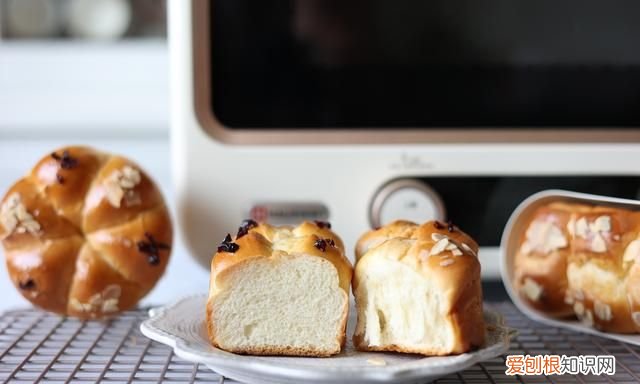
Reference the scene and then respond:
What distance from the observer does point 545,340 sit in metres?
0.70

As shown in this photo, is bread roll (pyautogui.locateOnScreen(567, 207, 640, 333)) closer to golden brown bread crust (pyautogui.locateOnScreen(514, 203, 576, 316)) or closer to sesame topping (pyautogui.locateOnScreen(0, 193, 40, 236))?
golden brown bread crust (pyautogui.locateOnScreen(514, 203, 576, 316))

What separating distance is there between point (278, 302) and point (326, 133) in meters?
0.29

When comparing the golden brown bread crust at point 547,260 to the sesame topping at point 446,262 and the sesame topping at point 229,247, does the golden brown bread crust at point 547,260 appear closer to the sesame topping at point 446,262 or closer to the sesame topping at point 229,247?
the sesame topping at point 446,262

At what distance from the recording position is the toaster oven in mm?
843

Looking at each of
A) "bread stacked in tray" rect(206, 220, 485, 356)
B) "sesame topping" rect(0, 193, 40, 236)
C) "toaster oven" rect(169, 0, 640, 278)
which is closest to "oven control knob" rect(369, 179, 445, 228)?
"toaster oven" rect(169, 0, 640, 278)

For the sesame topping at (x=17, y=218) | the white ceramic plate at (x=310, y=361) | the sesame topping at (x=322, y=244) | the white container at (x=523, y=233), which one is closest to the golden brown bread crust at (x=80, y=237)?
the sesame topping at (x=17, y=218)

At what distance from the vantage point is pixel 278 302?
0.60m

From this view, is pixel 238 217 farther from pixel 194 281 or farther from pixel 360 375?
pixel 360 375

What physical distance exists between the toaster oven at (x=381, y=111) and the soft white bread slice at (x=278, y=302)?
24 centimetres

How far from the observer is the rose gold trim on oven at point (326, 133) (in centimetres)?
84

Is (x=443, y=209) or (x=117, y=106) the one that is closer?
(x=443, y=209)

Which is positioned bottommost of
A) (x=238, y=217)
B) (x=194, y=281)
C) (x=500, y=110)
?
(x=194, y=281)

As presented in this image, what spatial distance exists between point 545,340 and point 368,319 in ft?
0.63

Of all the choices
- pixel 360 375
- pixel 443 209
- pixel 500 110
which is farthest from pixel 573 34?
pixel 360 375
